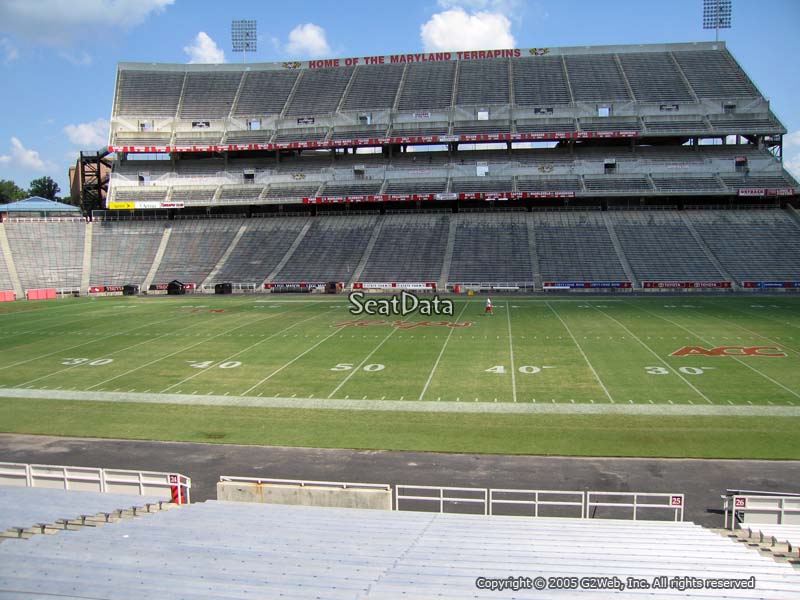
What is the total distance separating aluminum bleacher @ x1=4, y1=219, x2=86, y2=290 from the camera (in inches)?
2178

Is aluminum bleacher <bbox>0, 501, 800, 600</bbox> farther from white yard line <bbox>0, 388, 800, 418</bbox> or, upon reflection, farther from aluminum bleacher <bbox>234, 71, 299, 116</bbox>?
aluminum bleacher <bbox>234, 71, 299, 116</bbox>

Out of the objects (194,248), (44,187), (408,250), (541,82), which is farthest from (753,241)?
(44,187)

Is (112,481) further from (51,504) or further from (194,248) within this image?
(194,248)

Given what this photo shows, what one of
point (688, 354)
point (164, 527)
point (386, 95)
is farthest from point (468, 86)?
point (164, 527)

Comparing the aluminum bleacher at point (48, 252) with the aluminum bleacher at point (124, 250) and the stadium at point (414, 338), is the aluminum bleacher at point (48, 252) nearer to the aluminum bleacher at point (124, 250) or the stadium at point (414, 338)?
the stadium at point (414, 338)

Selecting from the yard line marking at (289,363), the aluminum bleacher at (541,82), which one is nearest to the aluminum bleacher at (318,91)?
the aluminum bleacher at (541,82)

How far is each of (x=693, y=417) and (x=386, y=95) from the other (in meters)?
56.6

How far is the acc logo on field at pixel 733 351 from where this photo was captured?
27297 millimetres

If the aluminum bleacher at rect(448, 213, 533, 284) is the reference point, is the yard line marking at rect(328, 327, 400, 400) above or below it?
below

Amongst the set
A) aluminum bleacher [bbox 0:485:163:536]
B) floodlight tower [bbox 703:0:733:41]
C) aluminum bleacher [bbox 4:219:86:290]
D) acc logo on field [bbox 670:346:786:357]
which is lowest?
aluminum bleacher [bbox 0:485:163:536]

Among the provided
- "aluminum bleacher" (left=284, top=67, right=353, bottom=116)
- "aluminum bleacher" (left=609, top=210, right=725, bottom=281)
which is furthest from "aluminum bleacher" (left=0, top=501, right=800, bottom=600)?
"aluminum bleacher" (left=284, top=67, right=353, bottom=116)

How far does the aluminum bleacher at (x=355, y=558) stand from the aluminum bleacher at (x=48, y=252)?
172 feet

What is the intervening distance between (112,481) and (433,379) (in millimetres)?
14378

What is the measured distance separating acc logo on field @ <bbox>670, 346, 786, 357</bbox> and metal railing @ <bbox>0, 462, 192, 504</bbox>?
21952 millimetres
